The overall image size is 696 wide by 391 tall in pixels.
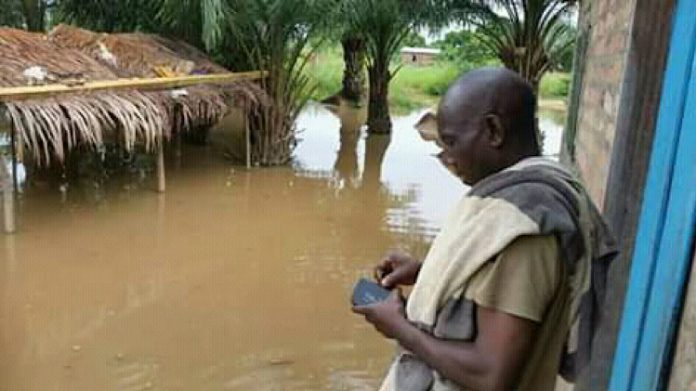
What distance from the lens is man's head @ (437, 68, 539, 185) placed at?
3.75ft

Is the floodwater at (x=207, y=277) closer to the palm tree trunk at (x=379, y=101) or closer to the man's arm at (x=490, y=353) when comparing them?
the man's arm at (x=490, y=353)

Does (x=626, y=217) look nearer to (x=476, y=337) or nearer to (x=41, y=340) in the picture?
(x=476, y=337)

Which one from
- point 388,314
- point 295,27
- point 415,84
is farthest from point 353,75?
point 388,314

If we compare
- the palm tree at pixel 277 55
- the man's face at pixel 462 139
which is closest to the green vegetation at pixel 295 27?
the palm tree at pixel 277 55

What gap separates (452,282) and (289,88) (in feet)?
30.6

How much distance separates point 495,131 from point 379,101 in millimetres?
12336

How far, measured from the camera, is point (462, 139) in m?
1.17

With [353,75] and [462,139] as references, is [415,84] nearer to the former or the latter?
[353,75]

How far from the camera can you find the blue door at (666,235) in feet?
4.05

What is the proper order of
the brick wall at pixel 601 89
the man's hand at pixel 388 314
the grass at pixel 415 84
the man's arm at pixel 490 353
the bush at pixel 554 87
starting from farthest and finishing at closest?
the bush at pixel 554 87 → the grass at pixel 415 84 → the brick wall at pixel 601 89 → the man's hand at pixel 388 314 → the man's arm at pixel 490 353

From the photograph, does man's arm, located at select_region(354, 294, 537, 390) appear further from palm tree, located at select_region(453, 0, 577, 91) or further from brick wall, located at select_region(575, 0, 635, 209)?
palm tree, located at select_region(453, 0, 577, 91)

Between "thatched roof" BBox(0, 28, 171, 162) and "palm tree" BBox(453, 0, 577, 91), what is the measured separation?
591cm

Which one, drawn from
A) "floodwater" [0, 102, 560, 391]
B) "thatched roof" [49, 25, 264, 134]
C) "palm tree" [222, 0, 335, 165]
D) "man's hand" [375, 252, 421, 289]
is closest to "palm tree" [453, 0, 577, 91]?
"palm tree" [222, 0, 335, 165]

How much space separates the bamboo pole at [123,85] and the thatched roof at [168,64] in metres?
0.11
